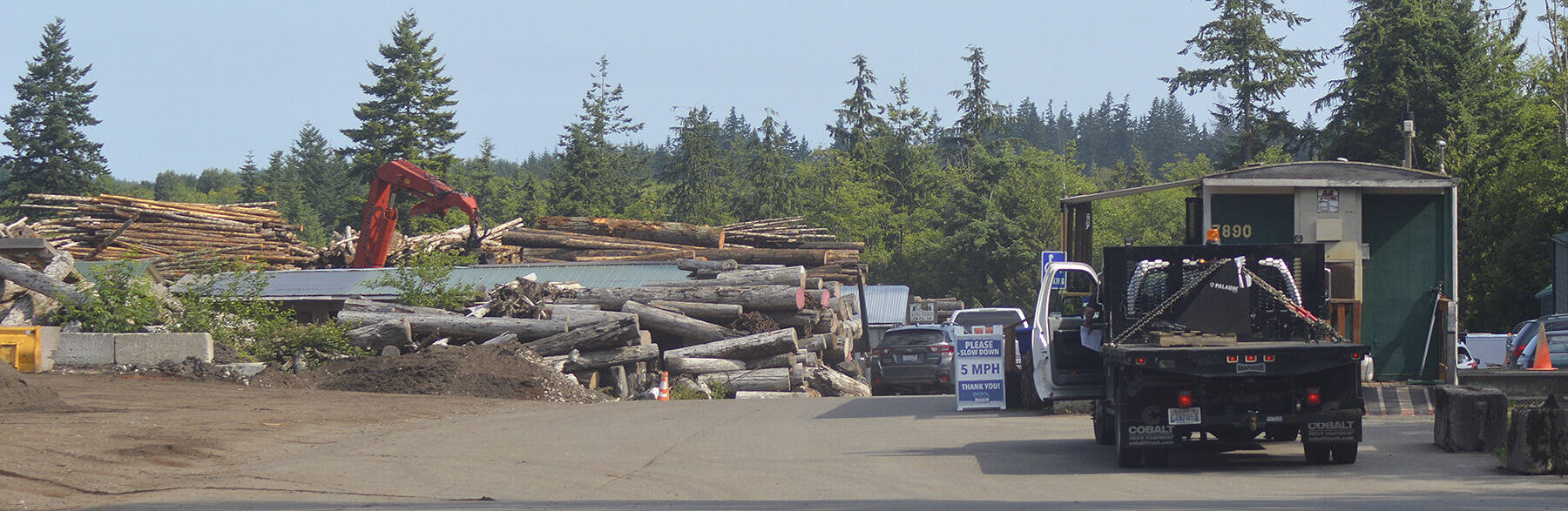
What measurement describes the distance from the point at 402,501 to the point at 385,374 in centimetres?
1365

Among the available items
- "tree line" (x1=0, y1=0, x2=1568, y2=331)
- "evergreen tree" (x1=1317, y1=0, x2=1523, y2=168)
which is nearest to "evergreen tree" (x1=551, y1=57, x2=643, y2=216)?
"tree line" (x1=0, y1=0, x2=1568, y2=331)

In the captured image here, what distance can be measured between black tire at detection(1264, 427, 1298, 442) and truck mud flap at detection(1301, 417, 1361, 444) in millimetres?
308

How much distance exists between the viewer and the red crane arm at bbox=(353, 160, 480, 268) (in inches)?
1393

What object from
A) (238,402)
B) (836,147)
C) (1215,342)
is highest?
(836,147)

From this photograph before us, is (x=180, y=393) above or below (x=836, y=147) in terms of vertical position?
below

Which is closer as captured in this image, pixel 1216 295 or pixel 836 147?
pixel 1216 295

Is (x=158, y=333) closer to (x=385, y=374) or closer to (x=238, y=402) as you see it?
(x=385, y=374)

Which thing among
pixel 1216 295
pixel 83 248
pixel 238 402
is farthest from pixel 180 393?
pixel 83 248

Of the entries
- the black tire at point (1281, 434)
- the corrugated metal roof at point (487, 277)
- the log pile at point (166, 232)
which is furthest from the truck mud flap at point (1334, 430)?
the log pile at point (166, 232)

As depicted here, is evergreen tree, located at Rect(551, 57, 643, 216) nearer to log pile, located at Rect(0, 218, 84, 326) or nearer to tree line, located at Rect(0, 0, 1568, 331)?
tree line, located at Rect(0, 0, 1568, 331)

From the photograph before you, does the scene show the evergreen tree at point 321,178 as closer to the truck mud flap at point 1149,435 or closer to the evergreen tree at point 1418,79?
the evergreen tree at point 1418,79

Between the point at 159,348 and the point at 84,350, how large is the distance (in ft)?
3.88

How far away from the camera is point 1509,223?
41.4 m

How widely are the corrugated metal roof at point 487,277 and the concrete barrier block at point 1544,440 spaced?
77.3 feet
